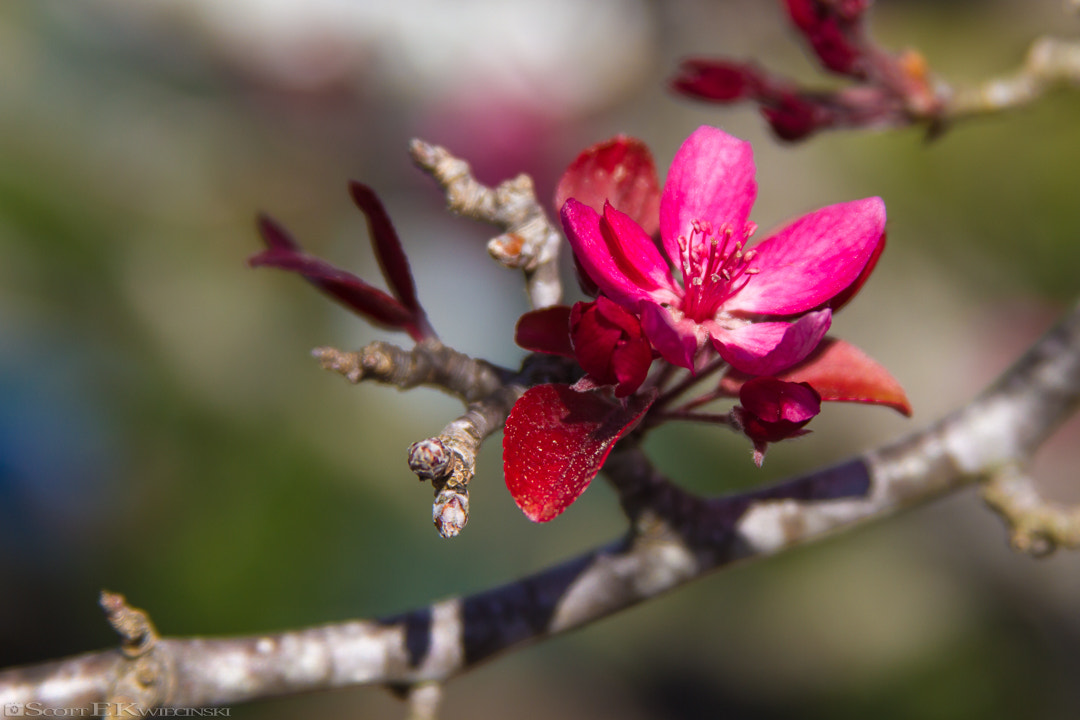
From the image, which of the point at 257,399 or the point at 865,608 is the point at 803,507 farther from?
the point at 257,399

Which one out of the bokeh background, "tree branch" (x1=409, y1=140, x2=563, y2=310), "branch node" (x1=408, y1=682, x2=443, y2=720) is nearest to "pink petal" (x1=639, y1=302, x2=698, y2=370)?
"tree branch" (x1=409, y1=140, x2=563, y2=310)

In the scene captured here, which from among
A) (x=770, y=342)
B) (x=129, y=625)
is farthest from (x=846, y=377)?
(x=129, y=625)

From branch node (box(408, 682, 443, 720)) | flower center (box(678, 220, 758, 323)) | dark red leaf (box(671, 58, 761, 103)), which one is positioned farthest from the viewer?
dark red leaf (box(671, 58, 761, 103))

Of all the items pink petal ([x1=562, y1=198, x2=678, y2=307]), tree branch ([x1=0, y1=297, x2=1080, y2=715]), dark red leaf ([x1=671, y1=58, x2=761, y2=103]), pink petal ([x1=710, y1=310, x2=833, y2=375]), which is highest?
dark red leaf ([x1=671, y1=58, x2=761, y2=103])

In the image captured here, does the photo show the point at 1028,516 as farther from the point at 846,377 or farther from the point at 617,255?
the point at 617,255

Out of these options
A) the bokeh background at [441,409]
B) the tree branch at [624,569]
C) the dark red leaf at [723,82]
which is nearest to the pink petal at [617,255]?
the tree branch at [624,569]

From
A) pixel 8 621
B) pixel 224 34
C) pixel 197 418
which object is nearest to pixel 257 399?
pixel 197 418

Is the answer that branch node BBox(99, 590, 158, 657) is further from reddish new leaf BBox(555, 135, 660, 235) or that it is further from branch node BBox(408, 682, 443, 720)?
reddish new leaf BBox(555, 135, 660, 235)
